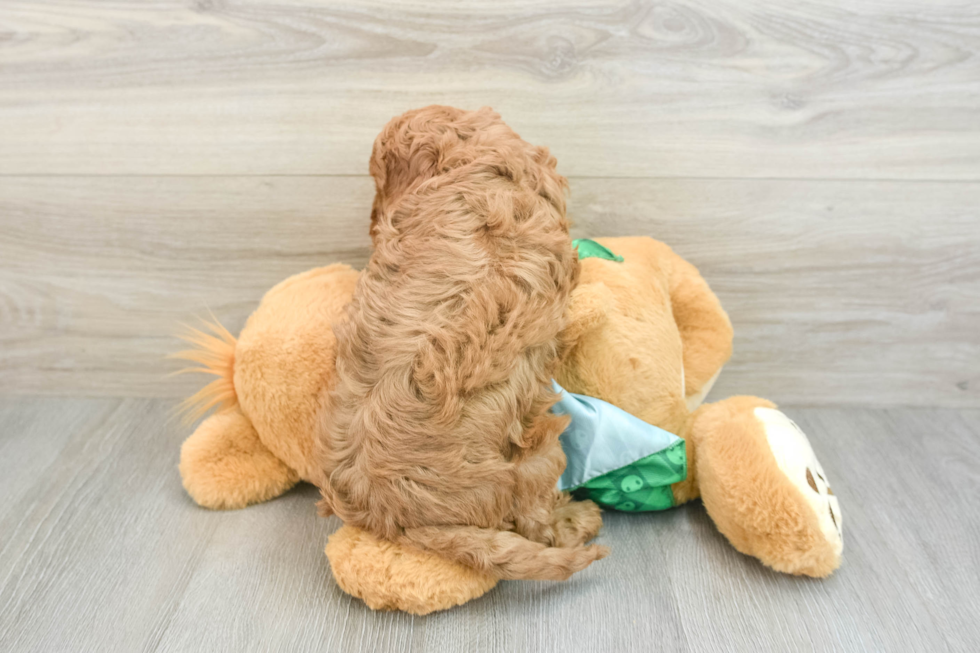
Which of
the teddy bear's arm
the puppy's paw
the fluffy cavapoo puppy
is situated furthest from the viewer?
the teddy bear's arm

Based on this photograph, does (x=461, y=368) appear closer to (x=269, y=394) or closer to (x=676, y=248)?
(x=269, y=394)

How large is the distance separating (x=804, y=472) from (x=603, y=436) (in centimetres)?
22

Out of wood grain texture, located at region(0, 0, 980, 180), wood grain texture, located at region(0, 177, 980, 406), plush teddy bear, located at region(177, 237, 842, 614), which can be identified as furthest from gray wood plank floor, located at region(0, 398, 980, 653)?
wood grain texture, located at region(0, 0, 980, 180)

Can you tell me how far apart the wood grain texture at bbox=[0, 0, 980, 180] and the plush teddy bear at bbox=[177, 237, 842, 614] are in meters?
0.19

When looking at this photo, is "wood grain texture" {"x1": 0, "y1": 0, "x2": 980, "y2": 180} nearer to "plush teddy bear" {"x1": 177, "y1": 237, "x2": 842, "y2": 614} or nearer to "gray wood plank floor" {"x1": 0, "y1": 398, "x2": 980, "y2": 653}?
"plush teddy bear" {"x1": 177, "y1": 237, "x2": 842, "y2": 614}

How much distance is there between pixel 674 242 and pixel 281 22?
64 cm

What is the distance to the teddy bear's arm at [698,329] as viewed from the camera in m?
0.88

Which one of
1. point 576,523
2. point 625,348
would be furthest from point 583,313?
point 576,523

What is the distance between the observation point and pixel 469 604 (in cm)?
71

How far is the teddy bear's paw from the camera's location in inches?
27.8

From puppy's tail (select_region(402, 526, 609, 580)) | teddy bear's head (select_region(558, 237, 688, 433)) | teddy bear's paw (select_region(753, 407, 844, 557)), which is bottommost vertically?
puppy's tail (select_region(402, 526, 609, 580))

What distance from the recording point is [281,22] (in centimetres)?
89

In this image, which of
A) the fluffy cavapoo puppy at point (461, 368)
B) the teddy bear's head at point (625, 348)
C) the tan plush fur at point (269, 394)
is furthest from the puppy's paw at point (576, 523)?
the tan plush fur at point (269, 394)

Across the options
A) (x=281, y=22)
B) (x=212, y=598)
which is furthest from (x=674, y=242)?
(x=212, y=598)
